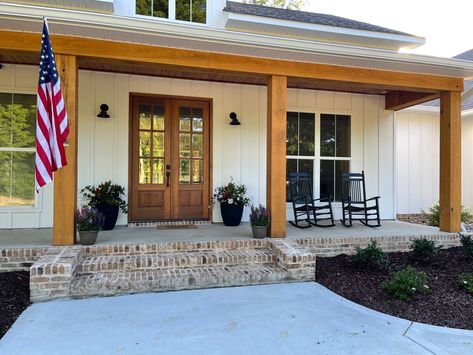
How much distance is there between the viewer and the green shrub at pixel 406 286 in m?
3.25

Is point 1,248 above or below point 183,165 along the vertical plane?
below

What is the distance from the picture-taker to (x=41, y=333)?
249 cm

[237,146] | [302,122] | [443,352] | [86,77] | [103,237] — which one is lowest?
[443,352]

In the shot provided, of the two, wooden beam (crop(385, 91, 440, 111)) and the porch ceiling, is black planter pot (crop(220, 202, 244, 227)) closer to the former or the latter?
the porch ceiling

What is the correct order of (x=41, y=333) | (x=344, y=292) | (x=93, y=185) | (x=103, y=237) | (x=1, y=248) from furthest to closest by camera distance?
(x=93, y=185) → (x=103, y=237) → (x=1, y=248) → (x=344, y=292) → (x=41, y=333)

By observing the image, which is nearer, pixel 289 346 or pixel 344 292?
pixel 289 346

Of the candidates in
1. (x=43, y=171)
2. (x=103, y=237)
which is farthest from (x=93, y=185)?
(x=43, y=171)

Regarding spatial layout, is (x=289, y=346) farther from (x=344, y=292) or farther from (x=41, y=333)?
(x=41, y=333)

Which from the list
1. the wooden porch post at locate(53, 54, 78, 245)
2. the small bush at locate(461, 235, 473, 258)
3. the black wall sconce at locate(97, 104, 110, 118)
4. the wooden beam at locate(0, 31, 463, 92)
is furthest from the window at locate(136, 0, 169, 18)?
the small bush at locate(461, 235, 473, 258)

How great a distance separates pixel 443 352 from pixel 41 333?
287 cm

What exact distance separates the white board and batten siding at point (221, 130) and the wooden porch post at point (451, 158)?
1557 mm

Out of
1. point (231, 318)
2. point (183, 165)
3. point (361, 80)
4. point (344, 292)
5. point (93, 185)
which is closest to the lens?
point (231, 318)

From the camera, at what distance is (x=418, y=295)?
3.31 meters

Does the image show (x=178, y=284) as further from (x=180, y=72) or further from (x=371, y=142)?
(x=371, y=142)
